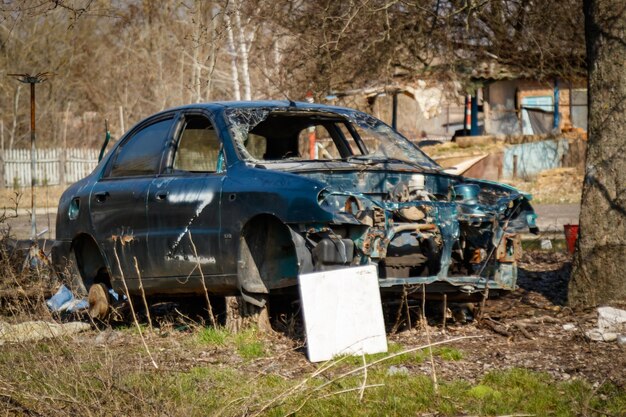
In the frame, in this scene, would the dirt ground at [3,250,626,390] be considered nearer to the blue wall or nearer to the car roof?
the car roof

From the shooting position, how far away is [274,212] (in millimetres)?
6703

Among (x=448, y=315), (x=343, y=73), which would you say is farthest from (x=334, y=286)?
→ (x=343, y=73)

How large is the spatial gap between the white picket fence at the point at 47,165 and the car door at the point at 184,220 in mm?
29669

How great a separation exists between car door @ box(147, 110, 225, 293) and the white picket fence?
2967 centimetres

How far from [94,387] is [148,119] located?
3477mm

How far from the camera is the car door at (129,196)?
7.82m

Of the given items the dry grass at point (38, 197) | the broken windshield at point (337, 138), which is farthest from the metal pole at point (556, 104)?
the broken windshield at point (337, 138)

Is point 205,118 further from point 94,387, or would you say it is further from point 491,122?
point 491,122

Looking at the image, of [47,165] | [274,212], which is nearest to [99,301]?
[274,212]

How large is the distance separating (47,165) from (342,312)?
32674 millimetres

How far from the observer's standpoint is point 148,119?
27.3ft

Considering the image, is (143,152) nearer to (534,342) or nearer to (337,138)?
(337,138)

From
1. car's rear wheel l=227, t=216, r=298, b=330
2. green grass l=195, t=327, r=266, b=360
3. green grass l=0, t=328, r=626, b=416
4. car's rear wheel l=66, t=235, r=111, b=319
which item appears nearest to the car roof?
car's rear wheel l=227, t=216, r=298, b=330

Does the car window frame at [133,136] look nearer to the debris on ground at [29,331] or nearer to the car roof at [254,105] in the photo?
the car roof at [254,105]
